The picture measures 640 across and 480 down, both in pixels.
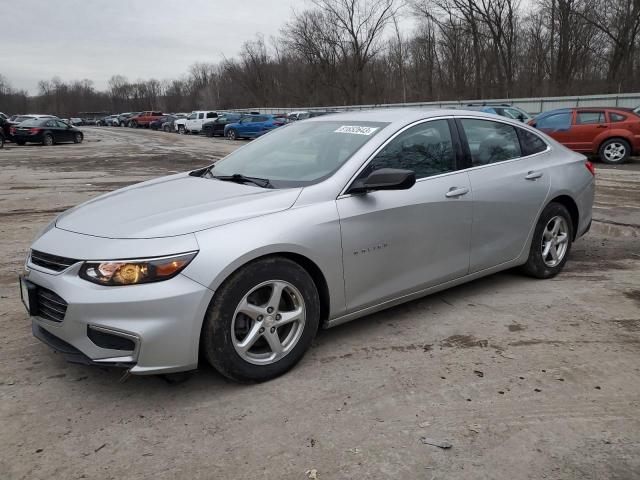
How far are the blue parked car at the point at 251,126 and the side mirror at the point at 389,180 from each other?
30.4 metres

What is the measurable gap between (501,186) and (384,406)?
7.52ft

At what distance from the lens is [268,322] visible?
316 cm

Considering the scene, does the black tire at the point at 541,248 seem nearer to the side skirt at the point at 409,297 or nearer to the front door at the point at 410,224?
the side skirt at the point at 409,297

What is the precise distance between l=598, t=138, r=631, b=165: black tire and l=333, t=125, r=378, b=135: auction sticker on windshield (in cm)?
1411

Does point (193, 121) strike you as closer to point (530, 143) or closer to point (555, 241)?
point (530, 143)

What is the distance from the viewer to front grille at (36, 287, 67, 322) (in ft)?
9.52

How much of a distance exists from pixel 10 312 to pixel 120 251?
7.02 feet

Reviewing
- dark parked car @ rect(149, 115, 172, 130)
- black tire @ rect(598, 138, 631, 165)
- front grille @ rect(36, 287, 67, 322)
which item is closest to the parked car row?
black tire @ rect(598, 138, 631, 165)

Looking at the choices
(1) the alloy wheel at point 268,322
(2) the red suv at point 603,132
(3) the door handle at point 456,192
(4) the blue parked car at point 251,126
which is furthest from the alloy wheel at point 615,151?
(4) the blue parked car at point 251,126

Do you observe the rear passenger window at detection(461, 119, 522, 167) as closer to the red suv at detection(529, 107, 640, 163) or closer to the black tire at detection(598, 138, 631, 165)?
the red suv at detection(529, 107, 640, 163)

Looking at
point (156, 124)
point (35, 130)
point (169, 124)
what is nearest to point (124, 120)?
point (156, 124)

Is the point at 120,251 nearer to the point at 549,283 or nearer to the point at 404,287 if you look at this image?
the point at 404,287

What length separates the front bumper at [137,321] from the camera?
2.77 meters

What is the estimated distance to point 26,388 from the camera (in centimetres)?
316
